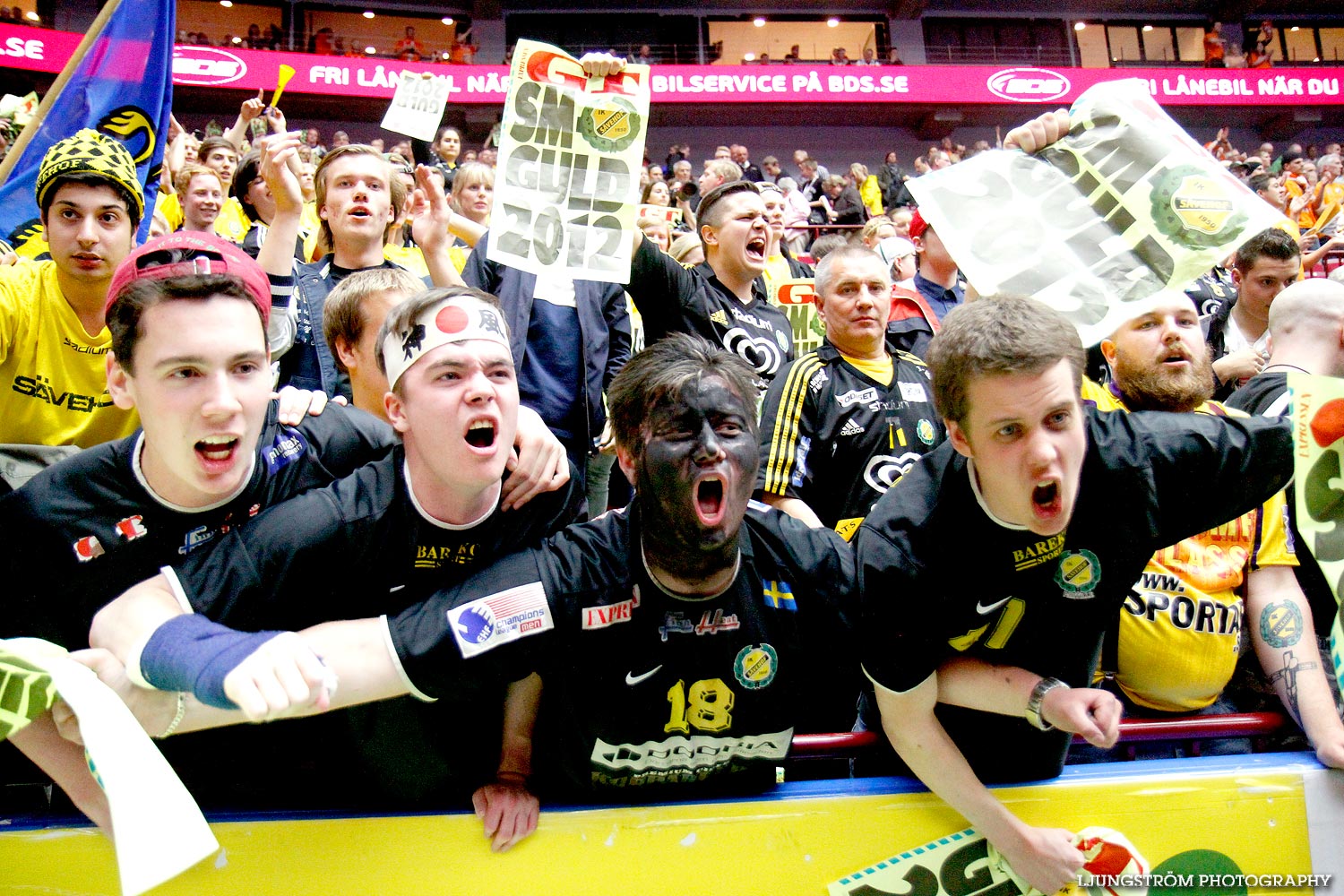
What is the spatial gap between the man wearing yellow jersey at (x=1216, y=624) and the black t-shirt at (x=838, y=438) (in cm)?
94

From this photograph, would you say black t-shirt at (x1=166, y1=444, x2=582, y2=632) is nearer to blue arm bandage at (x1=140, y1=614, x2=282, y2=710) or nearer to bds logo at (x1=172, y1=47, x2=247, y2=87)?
blue arm bandage at (x1=140, y1=614, x2=282, y2=710)

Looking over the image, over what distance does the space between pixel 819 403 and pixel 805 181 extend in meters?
14.5

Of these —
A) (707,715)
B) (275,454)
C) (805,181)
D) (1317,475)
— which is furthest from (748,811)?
(805,181)

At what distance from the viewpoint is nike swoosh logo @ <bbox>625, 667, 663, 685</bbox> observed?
2287mm

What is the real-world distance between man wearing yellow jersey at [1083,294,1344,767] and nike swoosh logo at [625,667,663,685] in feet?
5.11

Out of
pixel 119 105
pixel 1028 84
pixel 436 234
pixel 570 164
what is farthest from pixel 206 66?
pixel 570 164

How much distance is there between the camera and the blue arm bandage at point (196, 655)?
177 cm

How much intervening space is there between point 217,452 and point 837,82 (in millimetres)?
23259

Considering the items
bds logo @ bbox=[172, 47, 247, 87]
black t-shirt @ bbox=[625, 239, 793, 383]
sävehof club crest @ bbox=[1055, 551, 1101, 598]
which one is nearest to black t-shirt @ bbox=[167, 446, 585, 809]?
sävehof club crest @ bbox=[1055, 551, 1101, 598]

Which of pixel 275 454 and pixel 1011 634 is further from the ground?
pixel 275 454

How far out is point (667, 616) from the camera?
231 centimetres

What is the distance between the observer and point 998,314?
2.29m

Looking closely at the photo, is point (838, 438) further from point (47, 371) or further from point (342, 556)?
point (47, 371)

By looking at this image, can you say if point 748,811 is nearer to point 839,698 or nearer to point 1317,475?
point 839,698
